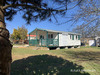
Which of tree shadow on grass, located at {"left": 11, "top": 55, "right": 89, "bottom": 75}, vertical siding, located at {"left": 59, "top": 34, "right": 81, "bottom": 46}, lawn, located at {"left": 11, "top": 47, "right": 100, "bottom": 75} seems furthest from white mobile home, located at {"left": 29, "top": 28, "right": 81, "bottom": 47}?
tree shadow on grass, located at {"left": 11, "top": 55, "right": 89, "bottom": 75}

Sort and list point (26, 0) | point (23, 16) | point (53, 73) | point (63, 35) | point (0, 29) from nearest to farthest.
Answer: point (0, 29)
point (26, 0)
point (23, 16)
point (53, 73)
point (63, 35)

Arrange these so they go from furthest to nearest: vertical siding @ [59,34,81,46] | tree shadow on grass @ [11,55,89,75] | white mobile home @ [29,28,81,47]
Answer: vertical siding @ [59,34,81,46] < white mobile home @ [29,28,81,47] < tree shadow on grass @ [11,55,89,75]

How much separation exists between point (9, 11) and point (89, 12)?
139 inches

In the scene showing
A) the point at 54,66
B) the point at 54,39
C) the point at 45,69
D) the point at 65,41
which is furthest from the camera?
the point at 65,41

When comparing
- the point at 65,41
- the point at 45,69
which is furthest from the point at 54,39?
the point at 45,69

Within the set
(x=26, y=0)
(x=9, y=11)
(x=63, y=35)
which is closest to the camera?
(x=26, y=0)

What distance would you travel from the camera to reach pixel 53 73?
132 inches

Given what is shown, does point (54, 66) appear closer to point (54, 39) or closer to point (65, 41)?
point (54, 39)

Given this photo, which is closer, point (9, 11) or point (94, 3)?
point (9, 11)

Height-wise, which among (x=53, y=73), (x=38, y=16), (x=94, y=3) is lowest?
(x=53, y=73)

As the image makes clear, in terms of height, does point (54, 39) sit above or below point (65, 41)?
above

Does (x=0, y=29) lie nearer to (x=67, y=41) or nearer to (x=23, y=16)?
(x=23, y=16)

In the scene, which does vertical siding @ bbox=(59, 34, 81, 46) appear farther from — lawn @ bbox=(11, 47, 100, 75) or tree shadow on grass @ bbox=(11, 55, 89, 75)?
tree shadow on grass @ bbox=(11, 55, 89, 75)

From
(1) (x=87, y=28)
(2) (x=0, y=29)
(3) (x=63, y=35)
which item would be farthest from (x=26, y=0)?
(3) (x=63, y=35)
